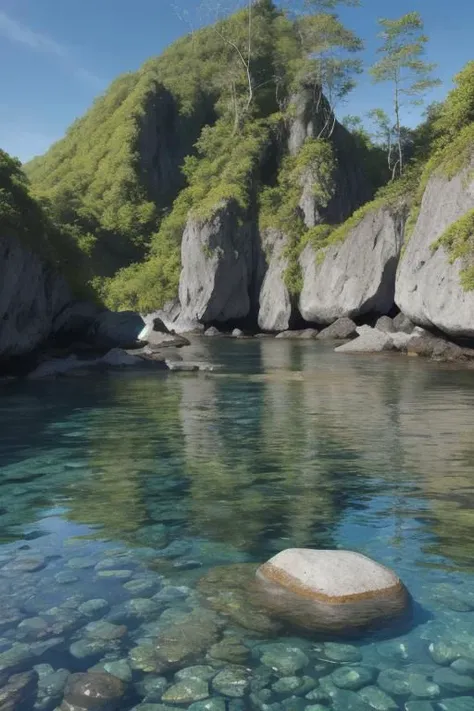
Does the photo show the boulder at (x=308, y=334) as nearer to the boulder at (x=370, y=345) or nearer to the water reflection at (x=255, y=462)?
the boulder at (x=370, y=345)

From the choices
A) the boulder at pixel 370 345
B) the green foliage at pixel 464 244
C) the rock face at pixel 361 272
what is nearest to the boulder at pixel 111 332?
the boulder at pixel 370 345

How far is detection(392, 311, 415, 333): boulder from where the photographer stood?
33031 mm

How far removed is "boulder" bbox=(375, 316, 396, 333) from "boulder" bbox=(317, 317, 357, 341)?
2366mm

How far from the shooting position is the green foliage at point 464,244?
73.2 ft

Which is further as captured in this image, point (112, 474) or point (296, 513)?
point (112, 474)

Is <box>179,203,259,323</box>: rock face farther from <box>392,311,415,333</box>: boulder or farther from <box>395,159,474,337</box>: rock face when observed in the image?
<box>395,159,474,337</box>: rock face

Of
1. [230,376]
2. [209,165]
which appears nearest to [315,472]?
[230,376]

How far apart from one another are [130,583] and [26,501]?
9.78 feet

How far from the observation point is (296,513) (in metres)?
7.33

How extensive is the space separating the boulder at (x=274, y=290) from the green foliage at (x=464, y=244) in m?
20.4

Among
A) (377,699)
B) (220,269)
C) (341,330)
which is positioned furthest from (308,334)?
(377,699)

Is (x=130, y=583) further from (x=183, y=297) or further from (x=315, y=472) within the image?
(x=183, y=297)

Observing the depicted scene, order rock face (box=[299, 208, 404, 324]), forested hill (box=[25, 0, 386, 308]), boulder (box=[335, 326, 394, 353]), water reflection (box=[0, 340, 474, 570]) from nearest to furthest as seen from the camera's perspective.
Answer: water reflection (box=[0, 340, 474, 570]), boulder (box=[335, 326, 394, 353]), rock face (box=[299, 208, 404, 324]), forested hill (box=[25, 0, 386, 308])

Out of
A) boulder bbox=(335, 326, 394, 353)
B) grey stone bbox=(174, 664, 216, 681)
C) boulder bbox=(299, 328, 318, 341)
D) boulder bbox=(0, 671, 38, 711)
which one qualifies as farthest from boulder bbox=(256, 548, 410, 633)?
boulder bbox=(299, 328, 318, 341)
